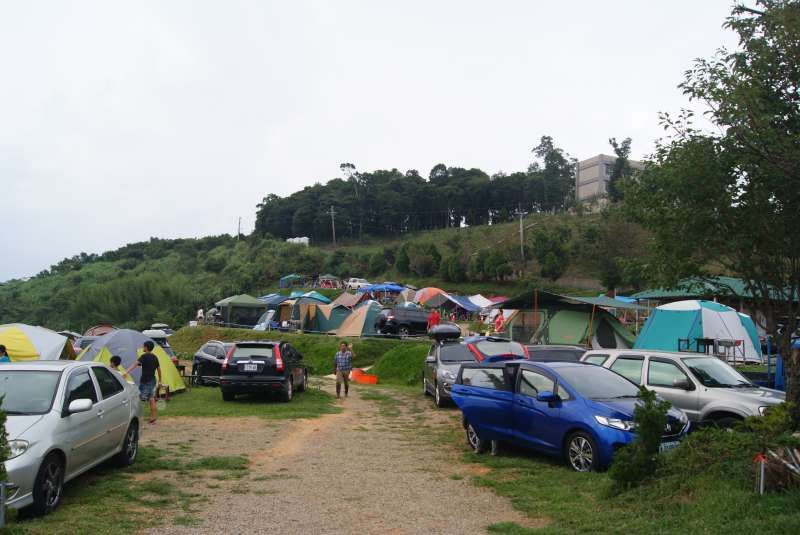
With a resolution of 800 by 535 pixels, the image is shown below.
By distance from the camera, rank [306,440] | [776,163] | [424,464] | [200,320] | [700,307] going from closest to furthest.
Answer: [776,163]
[424,464]
[306,440]
[700,307]
[200,320]

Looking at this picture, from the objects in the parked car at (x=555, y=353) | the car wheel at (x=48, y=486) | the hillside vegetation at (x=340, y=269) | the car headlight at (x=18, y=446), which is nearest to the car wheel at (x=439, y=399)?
the parked car at (x=555, y=353)

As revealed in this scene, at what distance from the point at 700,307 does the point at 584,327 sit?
3902mm

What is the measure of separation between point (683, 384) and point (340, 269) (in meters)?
Answer: 71.9

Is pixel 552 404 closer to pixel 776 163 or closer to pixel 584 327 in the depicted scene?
pixel 776 163

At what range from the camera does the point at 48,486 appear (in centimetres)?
623

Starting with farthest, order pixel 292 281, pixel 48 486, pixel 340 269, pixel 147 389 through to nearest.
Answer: pixel 340 269
pixel 292 281
pixel 147 389
pixel 48 486

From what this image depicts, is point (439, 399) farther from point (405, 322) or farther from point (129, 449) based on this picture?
point (405, 322)

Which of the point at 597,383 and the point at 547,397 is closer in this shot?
the point at 547,397

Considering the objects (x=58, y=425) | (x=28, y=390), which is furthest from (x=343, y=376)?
(x=58, y=425)

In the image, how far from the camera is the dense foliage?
102875mm

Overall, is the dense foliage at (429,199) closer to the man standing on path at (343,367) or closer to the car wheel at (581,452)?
the man standing on path at (343,367)

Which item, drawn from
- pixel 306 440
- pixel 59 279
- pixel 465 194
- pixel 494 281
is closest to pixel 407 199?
pixel 465 194

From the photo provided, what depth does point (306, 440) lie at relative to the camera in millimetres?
11219

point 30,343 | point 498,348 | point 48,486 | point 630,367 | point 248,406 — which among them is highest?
point 30,343
